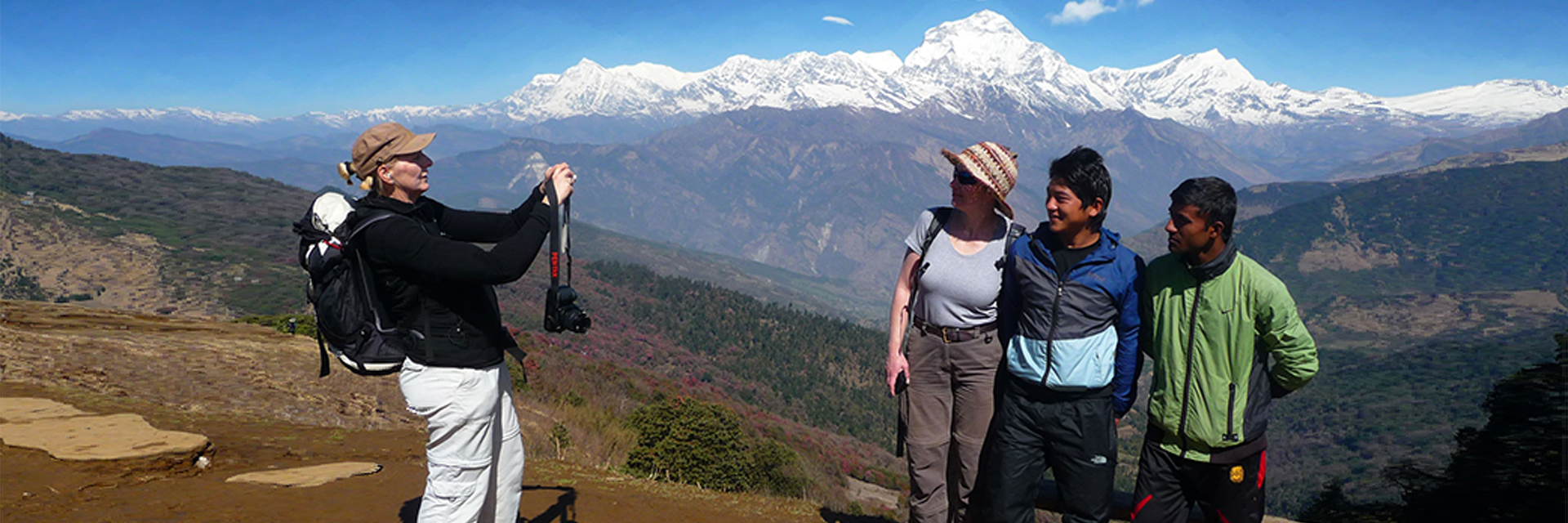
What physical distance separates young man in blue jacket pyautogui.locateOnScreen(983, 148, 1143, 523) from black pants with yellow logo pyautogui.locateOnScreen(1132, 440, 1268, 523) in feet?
0.62

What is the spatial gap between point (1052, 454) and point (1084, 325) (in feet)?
2.35

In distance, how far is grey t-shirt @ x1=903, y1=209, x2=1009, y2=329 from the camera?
4246mm

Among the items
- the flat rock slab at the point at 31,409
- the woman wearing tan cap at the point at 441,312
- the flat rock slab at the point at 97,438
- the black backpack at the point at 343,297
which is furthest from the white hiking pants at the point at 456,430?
the flat rock slab at the point at 31,409

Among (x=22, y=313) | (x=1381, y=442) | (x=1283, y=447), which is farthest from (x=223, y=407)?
(x=1283, y=447)

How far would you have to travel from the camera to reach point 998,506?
408 cm

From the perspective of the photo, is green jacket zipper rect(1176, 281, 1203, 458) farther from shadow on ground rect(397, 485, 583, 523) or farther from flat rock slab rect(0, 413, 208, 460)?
flat rock slab rect(0, 413, 208, 460)

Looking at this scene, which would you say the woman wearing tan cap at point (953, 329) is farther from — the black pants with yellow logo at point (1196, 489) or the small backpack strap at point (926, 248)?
the black pants with yellow logo at point (1196, 489)

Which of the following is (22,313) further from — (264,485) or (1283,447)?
(1283,447)

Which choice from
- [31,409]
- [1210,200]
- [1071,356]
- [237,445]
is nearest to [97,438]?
[237,445]

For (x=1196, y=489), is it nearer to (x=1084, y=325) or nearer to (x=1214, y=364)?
(x=1214, y=364)

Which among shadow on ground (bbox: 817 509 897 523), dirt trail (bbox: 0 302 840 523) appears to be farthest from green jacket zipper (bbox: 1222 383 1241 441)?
dirt trail (bbox: 0 302 840 523)

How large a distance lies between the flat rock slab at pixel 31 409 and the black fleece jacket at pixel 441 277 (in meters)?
6.15

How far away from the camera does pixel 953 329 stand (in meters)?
4.29

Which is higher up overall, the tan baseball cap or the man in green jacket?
the tan baseball cap
